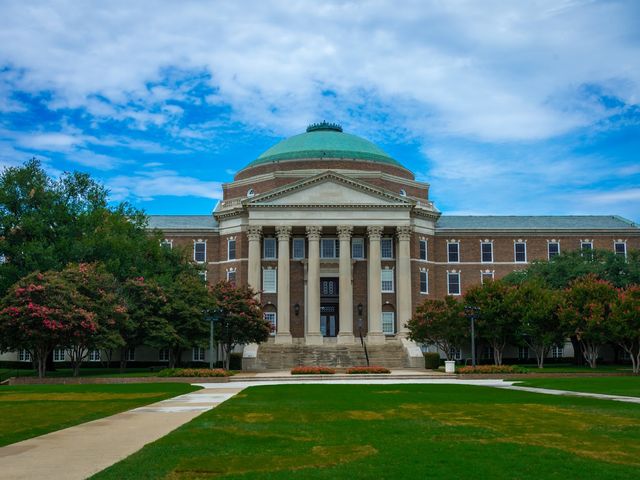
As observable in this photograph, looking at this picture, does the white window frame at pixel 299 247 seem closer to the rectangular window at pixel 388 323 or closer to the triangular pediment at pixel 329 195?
the triangular pediment at pixel 329 195

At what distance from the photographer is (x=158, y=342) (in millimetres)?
52031

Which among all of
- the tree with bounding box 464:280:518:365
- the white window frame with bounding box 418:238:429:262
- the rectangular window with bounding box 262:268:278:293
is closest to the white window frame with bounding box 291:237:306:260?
the rectangular window with bounding box 262:268:278:293

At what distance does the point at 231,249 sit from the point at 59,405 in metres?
48.6

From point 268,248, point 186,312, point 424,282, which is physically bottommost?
point 186,312

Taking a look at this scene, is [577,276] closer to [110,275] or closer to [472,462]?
[110,275]

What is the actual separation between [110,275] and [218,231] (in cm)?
2429

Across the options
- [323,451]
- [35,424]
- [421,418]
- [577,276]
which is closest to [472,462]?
[323,451]

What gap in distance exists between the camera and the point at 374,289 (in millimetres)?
66000

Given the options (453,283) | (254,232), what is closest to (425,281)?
(453,283)

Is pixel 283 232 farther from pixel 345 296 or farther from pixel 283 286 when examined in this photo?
pixel 345 296

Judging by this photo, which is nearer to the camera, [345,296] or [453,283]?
[345,296]

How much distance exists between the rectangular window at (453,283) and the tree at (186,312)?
27542mm

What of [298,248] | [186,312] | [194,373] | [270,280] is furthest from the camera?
[298,248]

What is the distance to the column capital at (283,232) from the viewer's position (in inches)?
2635
